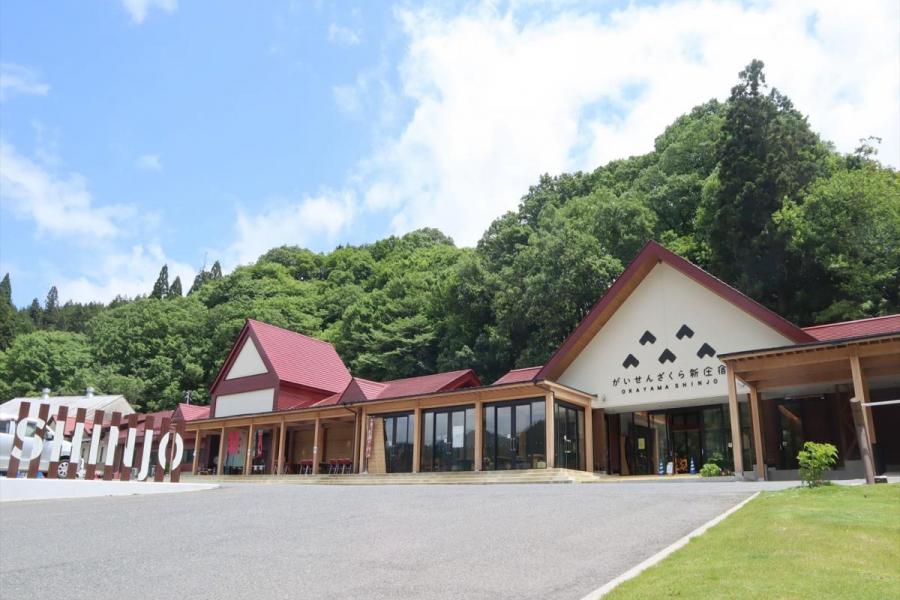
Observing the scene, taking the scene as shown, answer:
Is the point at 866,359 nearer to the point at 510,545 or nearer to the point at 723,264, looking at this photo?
the point at 510,545

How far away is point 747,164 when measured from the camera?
105 feet

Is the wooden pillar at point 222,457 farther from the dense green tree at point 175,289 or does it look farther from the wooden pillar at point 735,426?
the dense green tree at point 175,289

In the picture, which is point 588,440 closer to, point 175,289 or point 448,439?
point 448,439

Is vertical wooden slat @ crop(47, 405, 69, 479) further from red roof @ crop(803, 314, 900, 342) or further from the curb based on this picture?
red roof @ crop(803, 314, 900, 342)

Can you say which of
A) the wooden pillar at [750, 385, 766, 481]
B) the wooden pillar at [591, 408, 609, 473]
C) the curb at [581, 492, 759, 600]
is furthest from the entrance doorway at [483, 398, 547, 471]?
the curb at [581, 492, 759, 600]

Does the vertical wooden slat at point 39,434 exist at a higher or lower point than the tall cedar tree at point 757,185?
lower

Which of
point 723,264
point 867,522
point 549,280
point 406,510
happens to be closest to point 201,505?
point 406,510

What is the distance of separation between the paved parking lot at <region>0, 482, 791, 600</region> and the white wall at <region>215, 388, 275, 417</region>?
17927mm

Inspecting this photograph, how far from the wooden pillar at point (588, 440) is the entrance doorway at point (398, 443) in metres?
5.84

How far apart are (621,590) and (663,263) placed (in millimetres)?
18019

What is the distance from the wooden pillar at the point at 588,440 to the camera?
875 inches

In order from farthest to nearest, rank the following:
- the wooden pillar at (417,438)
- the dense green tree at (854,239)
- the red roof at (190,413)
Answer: the red roof at (190,413) → the dense green tree at (854,239) → the wooden pillar at (417,438)

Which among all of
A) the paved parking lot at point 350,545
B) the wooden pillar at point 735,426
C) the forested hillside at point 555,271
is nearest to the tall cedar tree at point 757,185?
the forested hillside at point 555,271

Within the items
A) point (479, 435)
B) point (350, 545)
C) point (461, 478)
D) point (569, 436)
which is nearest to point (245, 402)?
point (479, 435)
